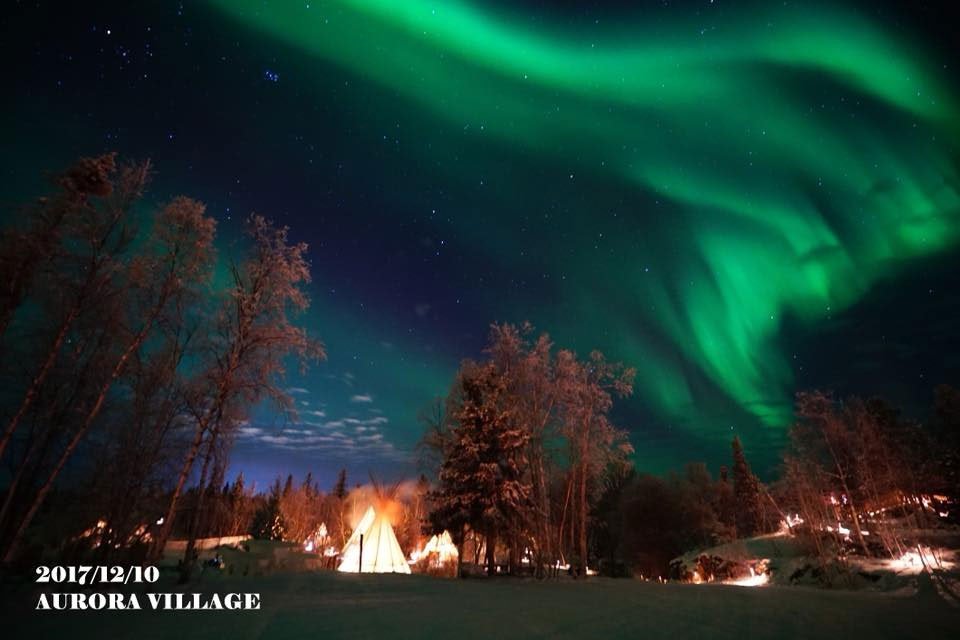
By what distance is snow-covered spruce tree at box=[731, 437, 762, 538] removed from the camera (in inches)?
2179

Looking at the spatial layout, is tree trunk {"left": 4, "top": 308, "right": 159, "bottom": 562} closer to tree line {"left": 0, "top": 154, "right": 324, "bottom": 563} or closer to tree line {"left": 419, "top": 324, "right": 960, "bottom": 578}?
tree line {"left": 0, "top": 154, "right": 324, "bottom": 563}

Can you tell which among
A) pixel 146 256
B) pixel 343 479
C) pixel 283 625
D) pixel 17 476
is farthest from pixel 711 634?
pixel 343 479

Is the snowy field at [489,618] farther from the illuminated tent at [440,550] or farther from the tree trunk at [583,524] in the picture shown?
the illuminated tent at [440,550]

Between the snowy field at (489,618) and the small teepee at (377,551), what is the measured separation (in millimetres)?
15615

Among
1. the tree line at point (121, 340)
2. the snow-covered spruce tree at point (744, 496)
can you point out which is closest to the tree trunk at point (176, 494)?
the tree line at point (121, 340)

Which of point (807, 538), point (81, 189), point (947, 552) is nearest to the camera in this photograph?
point (81, 189)

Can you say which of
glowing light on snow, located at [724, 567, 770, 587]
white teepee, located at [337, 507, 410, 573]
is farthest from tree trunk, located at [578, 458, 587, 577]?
glowing light on snow, located at [724, 567, 770, 587]

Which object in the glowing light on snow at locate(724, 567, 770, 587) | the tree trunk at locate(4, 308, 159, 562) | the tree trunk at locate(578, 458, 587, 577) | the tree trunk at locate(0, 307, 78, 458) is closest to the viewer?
the tree trunk at locate(0, 307, 78, 458)

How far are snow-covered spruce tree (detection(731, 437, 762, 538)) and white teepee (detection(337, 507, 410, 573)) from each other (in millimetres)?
49420

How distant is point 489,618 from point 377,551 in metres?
21.6

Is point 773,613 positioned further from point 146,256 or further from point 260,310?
point 146,256

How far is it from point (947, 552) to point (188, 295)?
40484mm

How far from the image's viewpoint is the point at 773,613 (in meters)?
9.24

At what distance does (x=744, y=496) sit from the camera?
59.1 metres
